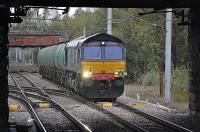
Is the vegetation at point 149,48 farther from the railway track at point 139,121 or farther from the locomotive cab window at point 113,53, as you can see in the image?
the railway track at point 139,121

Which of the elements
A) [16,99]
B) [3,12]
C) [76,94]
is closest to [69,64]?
[76,94]

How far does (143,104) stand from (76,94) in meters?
5.25

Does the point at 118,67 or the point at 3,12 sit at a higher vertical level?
the point at 3,12

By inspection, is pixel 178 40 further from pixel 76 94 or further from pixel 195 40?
pixel 195 40

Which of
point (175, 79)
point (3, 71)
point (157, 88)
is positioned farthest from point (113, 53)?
point (3, 71)

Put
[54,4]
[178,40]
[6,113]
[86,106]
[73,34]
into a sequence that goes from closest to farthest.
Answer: [6,113] → [54,4] → [86,106] → [178,40] → [73,34]

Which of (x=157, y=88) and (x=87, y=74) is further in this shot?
(x=157, y=88)

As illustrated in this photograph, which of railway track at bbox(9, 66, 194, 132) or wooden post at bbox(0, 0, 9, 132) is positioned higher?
wooden post at bbox(0, 0, 9, 132)

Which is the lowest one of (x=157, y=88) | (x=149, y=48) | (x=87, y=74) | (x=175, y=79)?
(x=157, y=88)

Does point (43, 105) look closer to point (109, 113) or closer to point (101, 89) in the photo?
point (101, 89)

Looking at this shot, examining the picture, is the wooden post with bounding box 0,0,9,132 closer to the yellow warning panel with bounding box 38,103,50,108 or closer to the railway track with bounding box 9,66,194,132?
the railway track with bounding box 9,66,194,132

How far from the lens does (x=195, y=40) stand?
1752cm

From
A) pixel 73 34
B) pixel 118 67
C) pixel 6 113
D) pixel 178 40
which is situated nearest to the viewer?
pixel 6 113

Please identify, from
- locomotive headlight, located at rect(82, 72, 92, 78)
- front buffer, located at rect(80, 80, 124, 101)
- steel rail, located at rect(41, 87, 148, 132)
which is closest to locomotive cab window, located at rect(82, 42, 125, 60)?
locomotive headlight, located at rect(82, 72, 92, 78)
